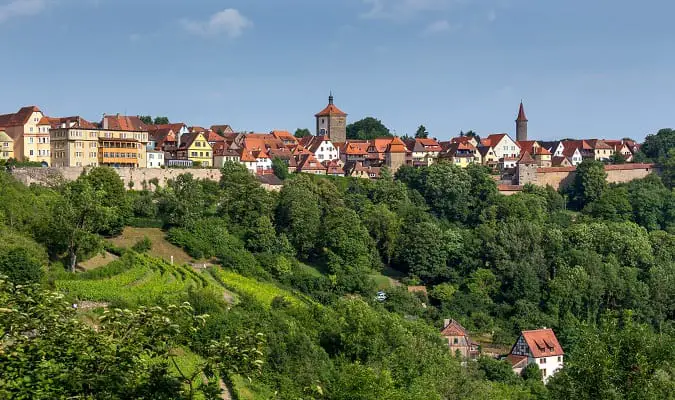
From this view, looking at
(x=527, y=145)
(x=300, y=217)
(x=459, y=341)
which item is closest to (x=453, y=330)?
(x=459, y=341)

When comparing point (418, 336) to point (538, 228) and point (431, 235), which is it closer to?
point (431, 235)

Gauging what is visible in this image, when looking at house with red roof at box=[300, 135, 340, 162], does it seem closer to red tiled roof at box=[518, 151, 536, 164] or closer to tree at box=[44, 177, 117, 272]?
red tiled roof at box=[518, 151, 536, 164]

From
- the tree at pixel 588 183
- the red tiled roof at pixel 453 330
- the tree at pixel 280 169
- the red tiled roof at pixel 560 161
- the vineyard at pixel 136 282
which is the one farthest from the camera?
the red tiled roof at pixel 560 161

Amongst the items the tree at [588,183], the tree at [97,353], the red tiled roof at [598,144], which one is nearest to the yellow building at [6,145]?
the tree at [588,183]

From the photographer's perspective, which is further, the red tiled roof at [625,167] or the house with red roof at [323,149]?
the house with red roof at [323,149]

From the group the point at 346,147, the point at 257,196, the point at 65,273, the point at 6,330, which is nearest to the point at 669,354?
the point at 6,330

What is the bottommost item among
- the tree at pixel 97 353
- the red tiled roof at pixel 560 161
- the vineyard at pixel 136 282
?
the vineyard at pixel 136 282

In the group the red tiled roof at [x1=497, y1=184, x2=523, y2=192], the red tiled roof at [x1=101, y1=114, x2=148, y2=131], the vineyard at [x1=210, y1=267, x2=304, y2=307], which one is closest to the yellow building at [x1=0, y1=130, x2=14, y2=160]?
the red tiled roof at [x1=101, y1=114, x2=148, y2=131]

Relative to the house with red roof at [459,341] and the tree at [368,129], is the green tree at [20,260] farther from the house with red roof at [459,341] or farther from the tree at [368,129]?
the tree at [368,129]
